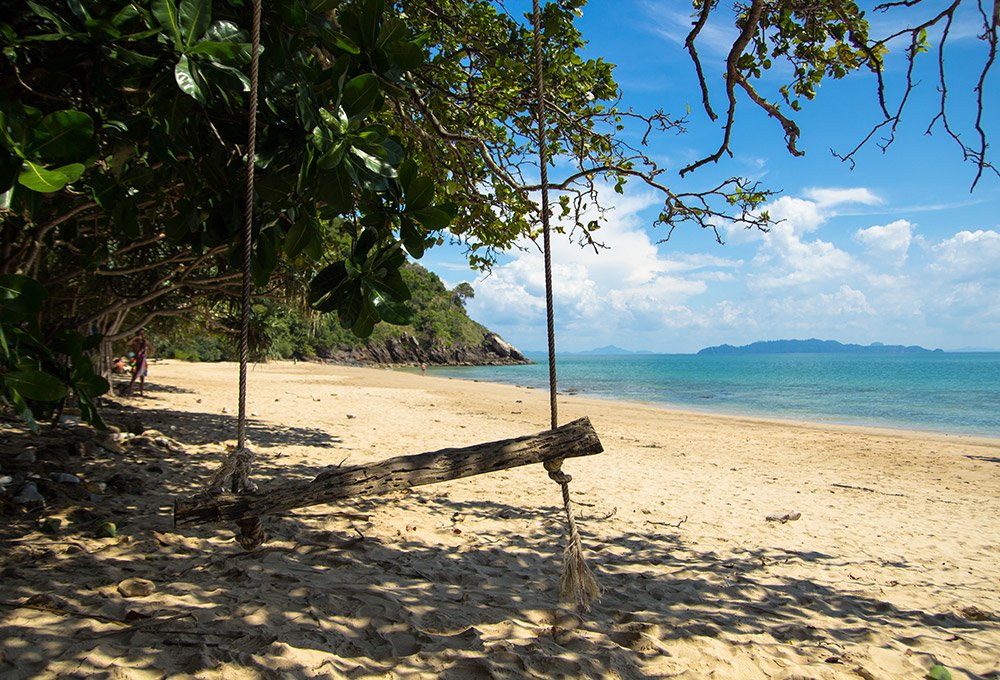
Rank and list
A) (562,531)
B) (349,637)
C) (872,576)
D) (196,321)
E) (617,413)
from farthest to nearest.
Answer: (617,413) → (196,321) → (562,531) → (872,576) → (349,637)

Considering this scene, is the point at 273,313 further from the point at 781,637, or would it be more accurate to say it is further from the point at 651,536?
the point at 781,637

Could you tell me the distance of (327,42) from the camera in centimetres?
219

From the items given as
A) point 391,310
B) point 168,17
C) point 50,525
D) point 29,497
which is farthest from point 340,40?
point 29,497

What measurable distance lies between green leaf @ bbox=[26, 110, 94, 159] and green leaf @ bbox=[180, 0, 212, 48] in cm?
36

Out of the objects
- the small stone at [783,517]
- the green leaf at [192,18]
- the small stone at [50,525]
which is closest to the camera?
the green leaf at [192,18]

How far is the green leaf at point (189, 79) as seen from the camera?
1.75 metres

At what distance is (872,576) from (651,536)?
1.36 meters

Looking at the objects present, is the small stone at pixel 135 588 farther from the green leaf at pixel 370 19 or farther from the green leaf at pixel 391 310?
the green leaf at pixel 370 19

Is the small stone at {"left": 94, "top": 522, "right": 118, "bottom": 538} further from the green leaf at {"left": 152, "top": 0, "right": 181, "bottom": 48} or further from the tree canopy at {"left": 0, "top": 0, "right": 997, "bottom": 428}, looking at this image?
the green leaf at {"left": 152, "top": 0, "right": 181, "bottom": 48}

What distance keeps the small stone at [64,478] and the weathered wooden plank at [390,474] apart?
2596mm

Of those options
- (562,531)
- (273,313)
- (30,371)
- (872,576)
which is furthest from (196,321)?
(872,576)

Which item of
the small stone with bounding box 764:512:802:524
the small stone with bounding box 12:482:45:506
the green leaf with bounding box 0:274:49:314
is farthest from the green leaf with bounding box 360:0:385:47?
the small stone with bounding box 764:512:802:524

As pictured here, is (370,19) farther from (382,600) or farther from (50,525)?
(50,525)

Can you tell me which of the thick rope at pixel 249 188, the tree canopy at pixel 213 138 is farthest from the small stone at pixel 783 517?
the thick rope at pixel 249 188
